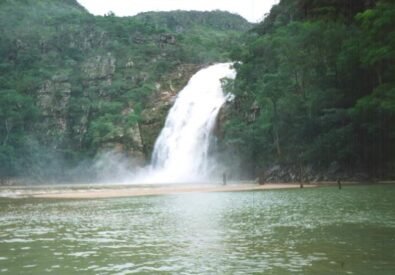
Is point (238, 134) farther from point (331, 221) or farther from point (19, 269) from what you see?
point (19, 269)

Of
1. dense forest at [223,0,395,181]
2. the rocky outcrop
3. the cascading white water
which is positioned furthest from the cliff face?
dense forest at [223,0,395,181]

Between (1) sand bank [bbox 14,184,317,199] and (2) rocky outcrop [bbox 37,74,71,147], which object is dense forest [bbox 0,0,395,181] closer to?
(2) rocky outcrop [bbox 37,74,71,147]

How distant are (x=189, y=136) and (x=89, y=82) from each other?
1099 inches

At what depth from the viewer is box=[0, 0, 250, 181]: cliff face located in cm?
6788

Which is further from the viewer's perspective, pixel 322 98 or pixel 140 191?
pixel 322 98

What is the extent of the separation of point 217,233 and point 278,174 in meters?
32.6

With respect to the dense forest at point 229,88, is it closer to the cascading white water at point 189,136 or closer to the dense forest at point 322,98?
the dense forest at point 322,98

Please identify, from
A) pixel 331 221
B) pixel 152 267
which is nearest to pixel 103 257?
pixel 152 267

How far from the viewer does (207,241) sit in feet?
37.5

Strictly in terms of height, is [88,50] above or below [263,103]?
above

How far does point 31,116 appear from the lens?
7394 centimetres

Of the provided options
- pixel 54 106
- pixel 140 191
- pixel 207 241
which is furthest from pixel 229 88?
pixel 207 241

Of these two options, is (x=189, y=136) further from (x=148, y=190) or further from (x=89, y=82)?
(x=89, y=82)

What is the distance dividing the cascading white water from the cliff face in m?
3.88
